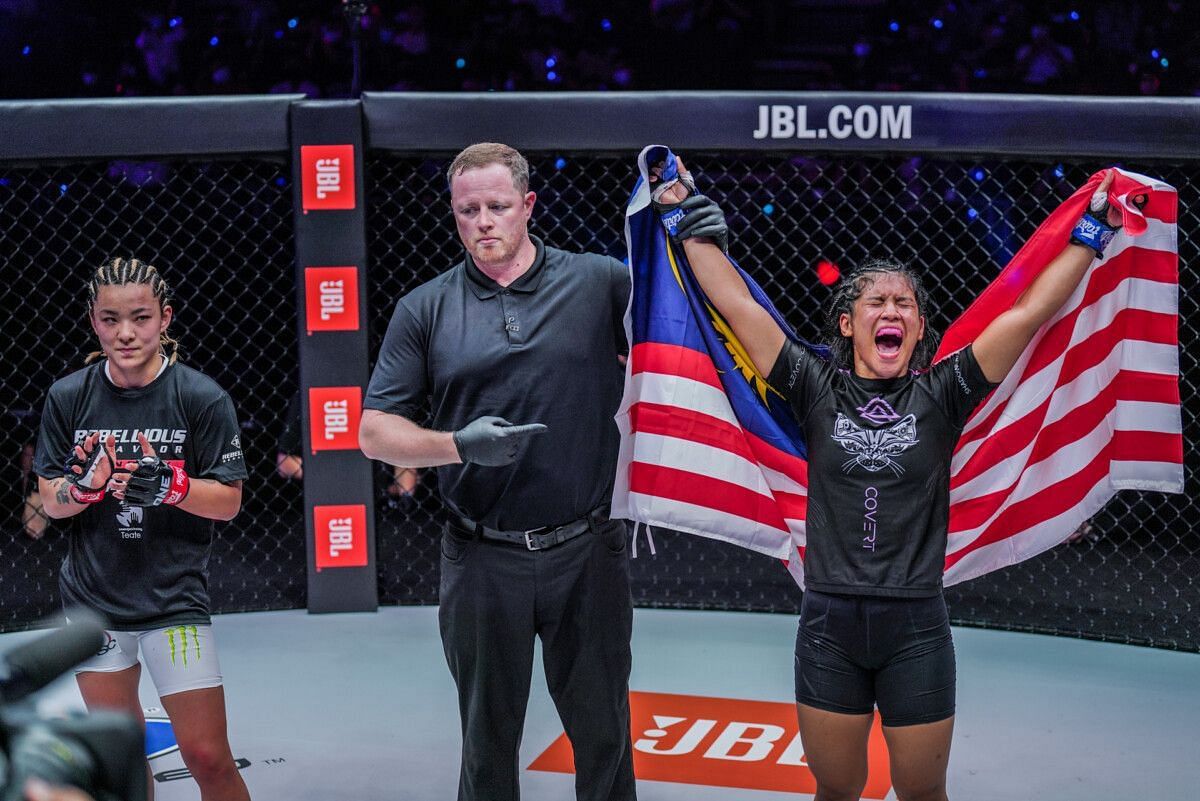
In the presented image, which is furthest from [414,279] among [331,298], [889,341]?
[889,341]

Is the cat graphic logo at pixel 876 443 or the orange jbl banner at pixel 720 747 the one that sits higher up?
the cat graphic logo at pixel 876 443

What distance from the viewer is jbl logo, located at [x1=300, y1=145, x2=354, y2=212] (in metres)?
4.38

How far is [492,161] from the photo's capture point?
2.32 meters

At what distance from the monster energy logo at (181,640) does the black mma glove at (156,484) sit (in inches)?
10.2

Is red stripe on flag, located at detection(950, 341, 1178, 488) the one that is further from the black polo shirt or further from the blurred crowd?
the blurred crowd

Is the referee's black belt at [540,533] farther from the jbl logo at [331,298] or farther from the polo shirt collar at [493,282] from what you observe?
the jbl logo at [331,298]

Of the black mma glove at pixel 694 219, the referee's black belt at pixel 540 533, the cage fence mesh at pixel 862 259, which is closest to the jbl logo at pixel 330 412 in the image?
the cage fence mesh at pixel 862 259

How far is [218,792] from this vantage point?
7.77 ft

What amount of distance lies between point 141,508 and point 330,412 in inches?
81.2

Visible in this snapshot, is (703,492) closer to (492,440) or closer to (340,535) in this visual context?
(492,440)

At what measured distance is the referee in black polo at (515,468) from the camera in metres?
2.36

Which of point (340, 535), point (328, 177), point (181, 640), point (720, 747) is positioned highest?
point (328, 177)

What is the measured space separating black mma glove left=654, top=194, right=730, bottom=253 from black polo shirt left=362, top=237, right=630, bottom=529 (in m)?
0.21

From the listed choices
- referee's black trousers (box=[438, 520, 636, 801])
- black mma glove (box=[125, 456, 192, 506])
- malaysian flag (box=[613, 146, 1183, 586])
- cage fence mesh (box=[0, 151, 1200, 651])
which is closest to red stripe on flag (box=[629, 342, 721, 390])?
malaysian flag (box=[613, 146, 1183, 586])
